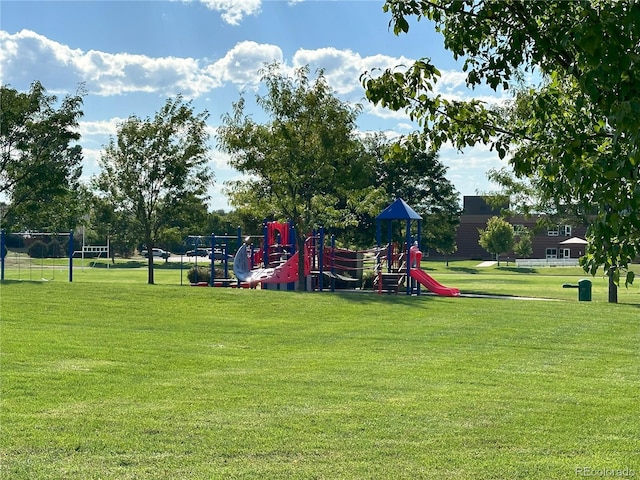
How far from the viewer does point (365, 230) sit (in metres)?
49.3

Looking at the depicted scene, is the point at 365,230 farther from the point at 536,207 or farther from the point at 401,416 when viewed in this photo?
the point at 401,416

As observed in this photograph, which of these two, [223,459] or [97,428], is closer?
[223,459]

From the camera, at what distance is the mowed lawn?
6.12m

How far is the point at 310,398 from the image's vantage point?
8.61 meters

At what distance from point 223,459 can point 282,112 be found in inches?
953

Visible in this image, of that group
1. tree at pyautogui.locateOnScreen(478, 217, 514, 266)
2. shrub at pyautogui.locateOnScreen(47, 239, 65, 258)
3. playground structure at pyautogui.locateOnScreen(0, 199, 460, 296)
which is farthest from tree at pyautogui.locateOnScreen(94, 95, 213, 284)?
tree at pyautogui.locateOnScreen(478, 217, 514, 266)

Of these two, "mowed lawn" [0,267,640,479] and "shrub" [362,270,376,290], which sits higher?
"shrub" [362,270,376,290]

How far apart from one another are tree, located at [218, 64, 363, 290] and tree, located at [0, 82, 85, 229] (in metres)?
5.80

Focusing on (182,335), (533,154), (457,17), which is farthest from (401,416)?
(182,335)

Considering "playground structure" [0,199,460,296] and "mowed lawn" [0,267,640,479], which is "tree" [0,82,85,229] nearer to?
"playground structure" [0,199,460,296]

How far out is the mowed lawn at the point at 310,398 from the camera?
6.12 meters

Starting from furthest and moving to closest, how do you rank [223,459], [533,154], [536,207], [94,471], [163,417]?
[536,207] < [163,417] < [223,459] < [94,471] < [533,154]

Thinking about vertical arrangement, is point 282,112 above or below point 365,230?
above

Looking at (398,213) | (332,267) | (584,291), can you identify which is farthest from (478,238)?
(584,291)
